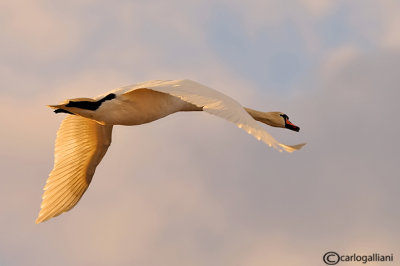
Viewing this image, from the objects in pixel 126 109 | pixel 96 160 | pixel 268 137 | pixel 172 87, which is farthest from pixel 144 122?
pixel 268 137

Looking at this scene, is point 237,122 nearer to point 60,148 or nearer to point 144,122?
point 144,122

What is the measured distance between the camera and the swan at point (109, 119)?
10.2 meters

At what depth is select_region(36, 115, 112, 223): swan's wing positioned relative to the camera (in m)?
14.5

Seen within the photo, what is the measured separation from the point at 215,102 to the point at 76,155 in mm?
4901

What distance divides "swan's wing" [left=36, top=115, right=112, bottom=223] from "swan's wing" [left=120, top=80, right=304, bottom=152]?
2.56 meters

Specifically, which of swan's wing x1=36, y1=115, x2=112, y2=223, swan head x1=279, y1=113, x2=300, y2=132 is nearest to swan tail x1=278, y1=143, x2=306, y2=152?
swan's wing x1=36, y1=115, x2=112, y2=223

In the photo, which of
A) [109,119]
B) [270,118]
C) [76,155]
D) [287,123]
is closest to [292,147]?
[109,119]

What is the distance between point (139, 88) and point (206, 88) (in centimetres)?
104

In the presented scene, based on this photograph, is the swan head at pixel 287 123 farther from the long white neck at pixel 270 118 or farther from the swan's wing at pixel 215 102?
the swan's wing at pixel 215 102

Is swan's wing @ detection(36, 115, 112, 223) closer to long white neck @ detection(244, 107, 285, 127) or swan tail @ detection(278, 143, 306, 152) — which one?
long white neck @ detection(244, 107, 285, 127)

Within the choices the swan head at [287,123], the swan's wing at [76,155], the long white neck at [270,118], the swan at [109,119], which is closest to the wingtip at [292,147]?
the swan at [109,119]

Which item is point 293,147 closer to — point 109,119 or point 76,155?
point 109,119

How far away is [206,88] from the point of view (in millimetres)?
11398

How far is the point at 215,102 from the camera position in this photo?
10.4m
